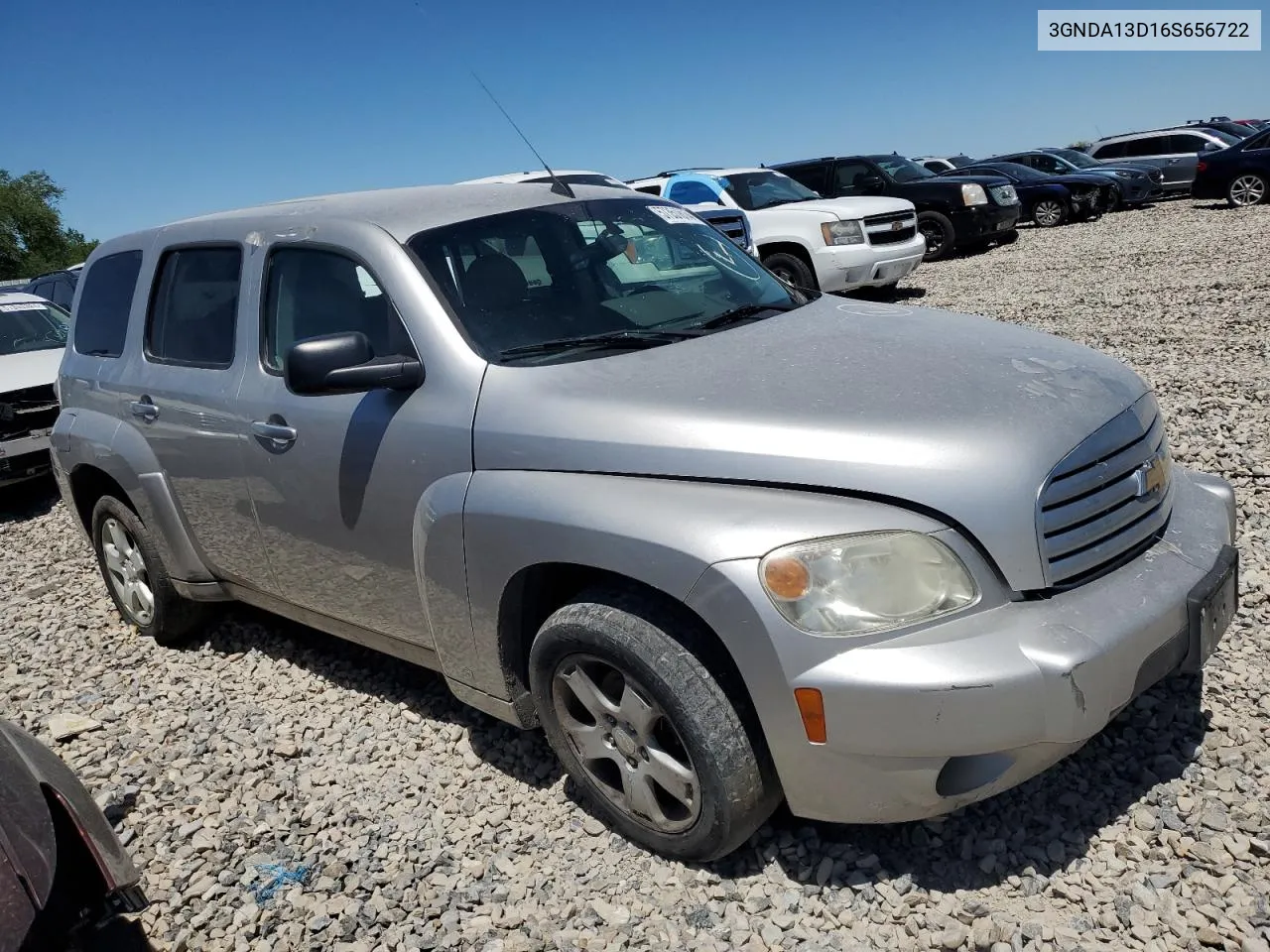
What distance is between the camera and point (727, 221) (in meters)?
11.5

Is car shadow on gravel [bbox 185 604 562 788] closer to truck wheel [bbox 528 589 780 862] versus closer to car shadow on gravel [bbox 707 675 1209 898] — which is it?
truck wheel [bbox 528 589 780 862]

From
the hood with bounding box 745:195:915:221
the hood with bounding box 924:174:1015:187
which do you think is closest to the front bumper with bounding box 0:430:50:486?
the hood with bounding box 745:195:915:221

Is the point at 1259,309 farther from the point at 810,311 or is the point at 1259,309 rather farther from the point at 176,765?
the point at 176,765

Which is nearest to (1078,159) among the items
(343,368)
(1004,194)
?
(1004,194)

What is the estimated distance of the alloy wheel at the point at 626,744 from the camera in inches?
98.2

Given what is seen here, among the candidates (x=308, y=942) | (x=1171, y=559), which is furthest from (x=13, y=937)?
(x=1171, y=559)

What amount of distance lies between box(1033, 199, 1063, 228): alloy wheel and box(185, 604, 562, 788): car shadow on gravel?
18.8 metres

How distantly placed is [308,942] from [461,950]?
0.46 m

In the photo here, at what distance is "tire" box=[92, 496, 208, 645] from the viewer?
14.1 ft

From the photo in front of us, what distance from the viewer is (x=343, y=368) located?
2838mm

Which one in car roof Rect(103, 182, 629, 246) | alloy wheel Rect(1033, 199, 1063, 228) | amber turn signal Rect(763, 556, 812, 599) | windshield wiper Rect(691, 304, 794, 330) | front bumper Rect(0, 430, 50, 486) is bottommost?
alloy wheel Rect(1033, 199, 1063, 228)

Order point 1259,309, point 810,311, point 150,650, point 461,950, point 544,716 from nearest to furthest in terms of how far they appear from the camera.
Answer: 1. point 461,950
2. point 544,716
3. point 810,311
4. point 150,650
5. point 1259,309

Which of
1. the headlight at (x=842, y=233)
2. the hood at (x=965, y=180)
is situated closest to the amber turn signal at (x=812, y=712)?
the headlight at (x=842, y=233)

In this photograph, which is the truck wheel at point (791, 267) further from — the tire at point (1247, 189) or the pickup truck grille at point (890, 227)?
the tire at point (1247, 189)
